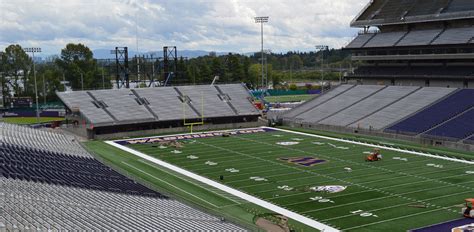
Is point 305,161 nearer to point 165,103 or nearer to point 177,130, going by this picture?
point 177,130

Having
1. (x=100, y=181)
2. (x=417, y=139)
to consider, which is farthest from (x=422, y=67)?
(x=100, y=181)

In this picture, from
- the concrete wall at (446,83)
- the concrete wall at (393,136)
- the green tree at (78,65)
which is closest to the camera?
the concrete wall at (393,136)

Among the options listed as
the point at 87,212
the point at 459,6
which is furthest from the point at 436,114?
the point at 87,212

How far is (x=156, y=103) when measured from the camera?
54.7 metres

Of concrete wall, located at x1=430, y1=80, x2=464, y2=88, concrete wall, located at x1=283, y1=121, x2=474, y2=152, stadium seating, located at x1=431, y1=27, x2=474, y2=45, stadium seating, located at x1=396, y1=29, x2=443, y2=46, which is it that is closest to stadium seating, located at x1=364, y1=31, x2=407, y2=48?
stadium seating, located at x1=396, y1=29, x2=443, y2=46

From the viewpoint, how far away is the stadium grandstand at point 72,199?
14.2 metres

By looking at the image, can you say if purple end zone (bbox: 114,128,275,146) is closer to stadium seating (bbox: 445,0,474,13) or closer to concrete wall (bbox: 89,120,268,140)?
concrete wall (bbox: 89,120,268,140)

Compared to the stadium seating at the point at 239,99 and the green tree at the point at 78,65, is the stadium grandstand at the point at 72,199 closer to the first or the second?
the stadium seating at the point at 239,99

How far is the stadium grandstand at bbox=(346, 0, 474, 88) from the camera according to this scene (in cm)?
5031

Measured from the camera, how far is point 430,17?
54.4 m

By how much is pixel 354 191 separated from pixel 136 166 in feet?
48.9

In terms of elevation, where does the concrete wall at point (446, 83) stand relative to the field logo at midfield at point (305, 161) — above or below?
above

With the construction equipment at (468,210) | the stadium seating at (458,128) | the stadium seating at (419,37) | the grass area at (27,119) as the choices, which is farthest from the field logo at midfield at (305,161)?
the grass area at (27,119)

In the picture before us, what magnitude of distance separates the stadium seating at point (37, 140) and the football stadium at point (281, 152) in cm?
16
